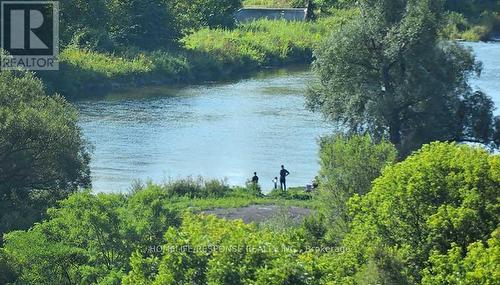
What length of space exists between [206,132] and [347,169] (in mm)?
22868

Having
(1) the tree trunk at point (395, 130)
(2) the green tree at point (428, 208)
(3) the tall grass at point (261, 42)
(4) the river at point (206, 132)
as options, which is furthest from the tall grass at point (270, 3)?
(2) the green tree at point (428, 208)

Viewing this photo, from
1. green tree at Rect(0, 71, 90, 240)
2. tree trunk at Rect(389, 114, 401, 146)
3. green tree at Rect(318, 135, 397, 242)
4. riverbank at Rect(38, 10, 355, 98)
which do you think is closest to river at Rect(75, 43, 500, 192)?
riverbank at Rect(38, 10, 355, 98)

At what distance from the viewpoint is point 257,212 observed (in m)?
37.5

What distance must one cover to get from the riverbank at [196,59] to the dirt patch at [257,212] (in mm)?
22042

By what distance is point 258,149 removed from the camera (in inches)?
1973

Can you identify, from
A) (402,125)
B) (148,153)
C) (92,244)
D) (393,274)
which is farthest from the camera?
(148,153)

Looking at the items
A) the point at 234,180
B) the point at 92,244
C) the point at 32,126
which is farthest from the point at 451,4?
the point at 92,244

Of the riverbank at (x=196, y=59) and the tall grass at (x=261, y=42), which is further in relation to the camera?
the tall grass at (x=261, y=42)

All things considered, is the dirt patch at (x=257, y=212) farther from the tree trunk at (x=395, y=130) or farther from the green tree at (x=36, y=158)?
the tree trunk at (x=395, y=130)

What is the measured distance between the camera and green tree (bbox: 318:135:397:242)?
30.7 m

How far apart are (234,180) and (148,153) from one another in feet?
17.5

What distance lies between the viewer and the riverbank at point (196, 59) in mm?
65312

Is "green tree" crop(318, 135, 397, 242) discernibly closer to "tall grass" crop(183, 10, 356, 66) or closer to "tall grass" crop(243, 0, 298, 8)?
"tall grass" crop(183, 10, 356, 66)

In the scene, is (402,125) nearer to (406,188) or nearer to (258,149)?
(258,149)
